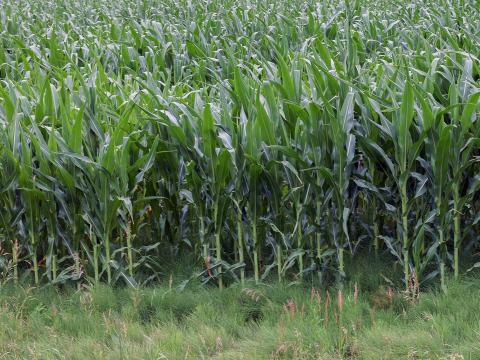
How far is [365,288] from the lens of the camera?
13.7 feet

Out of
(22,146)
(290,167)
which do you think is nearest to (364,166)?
(290,167)

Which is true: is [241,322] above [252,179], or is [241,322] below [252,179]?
below

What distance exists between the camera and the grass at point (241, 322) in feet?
11.3

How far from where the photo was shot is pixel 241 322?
12.6 ft

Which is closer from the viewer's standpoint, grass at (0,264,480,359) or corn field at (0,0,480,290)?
grass at (0,264,480,359)

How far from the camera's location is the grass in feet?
11.3

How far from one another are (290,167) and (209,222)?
57 centimetres

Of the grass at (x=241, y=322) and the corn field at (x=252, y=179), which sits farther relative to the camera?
the corn field at (x=252, y=179)

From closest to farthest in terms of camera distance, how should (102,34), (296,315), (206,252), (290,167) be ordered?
(296,315)
(290,167)
(206,252)
(102,34)

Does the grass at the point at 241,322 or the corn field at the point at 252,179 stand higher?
the corn field at the point at 252,179

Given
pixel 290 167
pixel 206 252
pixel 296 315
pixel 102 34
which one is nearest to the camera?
pixel 296 315

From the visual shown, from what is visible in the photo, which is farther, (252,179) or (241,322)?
(252,179)

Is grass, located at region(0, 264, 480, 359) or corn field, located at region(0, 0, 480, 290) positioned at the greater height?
corn field, located at region(0, 0, 480, 290)

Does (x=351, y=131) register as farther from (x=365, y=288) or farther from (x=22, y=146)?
(x=22, y=146)
